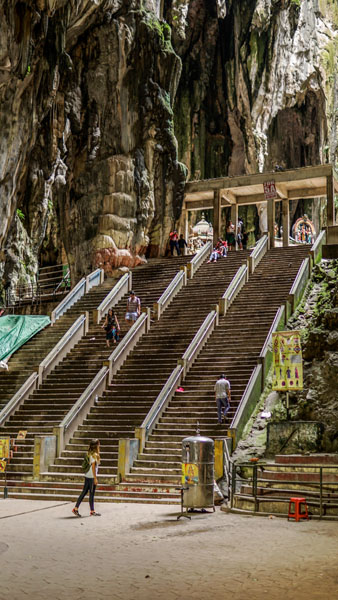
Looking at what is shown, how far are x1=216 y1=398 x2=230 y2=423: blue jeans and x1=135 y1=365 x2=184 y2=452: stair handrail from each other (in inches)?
66.5

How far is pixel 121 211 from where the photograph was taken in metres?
31.5

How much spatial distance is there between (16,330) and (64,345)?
244 cm

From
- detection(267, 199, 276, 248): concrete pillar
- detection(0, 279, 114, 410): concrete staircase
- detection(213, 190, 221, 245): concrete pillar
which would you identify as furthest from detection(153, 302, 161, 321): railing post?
detection(213, 190, 221, 245): concrete pillar

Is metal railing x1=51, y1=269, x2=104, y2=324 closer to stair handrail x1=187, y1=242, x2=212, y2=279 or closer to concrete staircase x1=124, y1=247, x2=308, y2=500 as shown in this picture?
stair handrail x1=187, y1=242, x2=212, y2=279

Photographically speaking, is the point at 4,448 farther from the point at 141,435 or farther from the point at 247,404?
the point at 247,404

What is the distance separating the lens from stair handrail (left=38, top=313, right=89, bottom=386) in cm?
2170

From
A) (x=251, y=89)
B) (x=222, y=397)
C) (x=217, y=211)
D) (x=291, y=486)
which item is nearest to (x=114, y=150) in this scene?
(x=217, y=211)

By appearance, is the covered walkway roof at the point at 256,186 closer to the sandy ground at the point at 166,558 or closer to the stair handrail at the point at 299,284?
the stair handrail at the point at 299,284

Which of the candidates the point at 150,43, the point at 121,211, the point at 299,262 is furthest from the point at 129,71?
the point at 299,262

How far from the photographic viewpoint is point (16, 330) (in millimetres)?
24469

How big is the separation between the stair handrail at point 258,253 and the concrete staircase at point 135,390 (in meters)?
0.77

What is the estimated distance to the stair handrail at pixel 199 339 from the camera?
20.2 m

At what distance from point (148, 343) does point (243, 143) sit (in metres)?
26.0

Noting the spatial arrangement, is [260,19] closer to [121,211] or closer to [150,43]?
[150,43]
